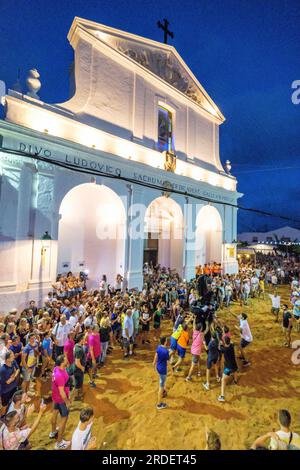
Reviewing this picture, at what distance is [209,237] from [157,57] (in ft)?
44.1

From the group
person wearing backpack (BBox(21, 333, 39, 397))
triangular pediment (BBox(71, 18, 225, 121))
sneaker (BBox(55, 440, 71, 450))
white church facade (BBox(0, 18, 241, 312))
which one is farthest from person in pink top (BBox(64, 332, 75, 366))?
triangular pediment (BBox(71, 18, 225, 121))

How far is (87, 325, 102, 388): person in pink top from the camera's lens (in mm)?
5738

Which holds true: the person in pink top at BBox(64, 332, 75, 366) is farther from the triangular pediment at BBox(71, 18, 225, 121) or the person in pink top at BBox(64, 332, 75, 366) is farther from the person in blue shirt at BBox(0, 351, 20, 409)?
the triangular pediment at BBox(71, 18, 225, 121)

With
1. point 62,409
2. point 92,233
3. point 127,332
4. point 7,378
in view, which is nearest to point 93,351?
point 127,332

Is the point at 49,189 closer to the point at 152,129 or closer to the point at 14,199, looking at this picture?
the point at 14,199

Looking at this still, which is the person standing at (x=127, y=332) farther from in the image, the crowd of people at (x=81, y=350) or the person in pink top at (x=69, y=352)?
the person in pink top at (x=69, y=352)

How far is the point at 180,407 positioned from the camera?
16.3ft

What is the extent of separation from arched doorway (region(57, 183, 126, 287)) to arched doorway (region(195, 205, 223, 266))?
7.63 m

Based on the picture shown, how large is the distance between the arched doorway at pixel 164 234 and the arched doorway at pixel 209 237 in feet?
8.00

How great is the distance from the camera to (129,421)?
4.54 m

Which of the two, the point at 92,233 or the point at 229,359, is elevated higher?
the point at 92,233

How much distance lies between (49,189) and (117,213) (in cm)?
404

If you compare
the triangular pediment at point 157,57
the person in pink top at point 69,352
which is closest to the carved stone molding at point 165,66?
the triangular pediment at point 157,57

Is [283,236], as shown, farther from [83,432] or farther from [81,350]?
[83,432]
